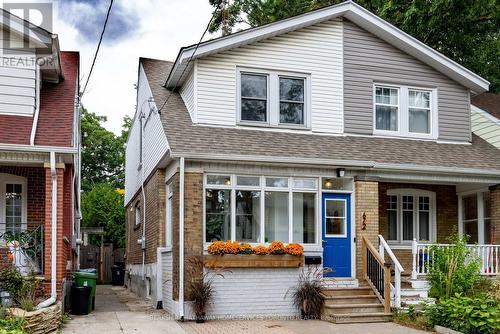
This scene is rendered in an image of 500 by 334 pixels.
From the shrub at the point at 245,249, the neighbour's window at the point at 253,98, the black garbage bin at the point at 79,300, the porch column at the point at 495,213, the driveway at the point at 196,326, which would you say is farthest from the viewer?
the porch column at the point at 495,213

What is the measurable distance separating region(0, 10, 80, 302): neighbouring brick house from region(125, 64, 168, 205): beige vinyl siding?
2267 millimetres

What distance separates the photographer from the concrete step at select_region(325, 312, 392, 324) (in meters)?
12.5

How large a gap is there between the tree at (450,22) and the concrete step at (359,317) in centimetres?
1247

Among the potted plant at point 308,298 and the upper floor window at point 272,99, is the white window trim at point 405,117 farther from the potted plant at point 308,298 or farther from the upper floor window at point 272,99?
the potted plant at point 308,298

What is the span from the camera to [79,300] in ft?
44.1

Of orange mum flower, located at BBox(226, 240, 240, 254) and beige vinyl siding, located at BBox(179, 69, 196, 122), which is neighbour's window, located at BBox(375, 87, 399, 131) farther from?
orange mum flower, located at BBox(226, 240, 240, 254)

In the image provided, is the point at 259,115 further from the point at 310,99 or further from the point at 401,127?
the point at 401,127

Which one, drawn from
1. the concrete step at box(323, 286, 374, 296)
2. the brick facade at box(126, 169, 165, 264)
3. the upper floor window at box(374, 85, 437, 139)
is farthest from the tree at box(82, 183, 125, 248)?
the concrete step at box(323, 286, 374, 296)

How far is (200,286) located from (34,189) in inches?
174

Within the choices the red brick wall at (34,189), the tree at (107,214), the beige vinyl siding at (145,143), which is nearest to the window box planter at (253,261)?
the beige vinyl siding at (145,143)

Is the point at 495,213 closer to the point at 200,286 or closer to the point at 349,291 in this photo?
the point at 349,291

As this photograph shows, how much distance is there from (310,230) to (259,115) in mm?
3155

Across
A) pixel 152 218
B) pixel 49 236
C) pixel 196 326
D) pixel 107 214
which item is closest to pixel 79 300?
pixel 49 236

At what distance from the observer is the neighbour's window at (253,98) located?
15.0m
